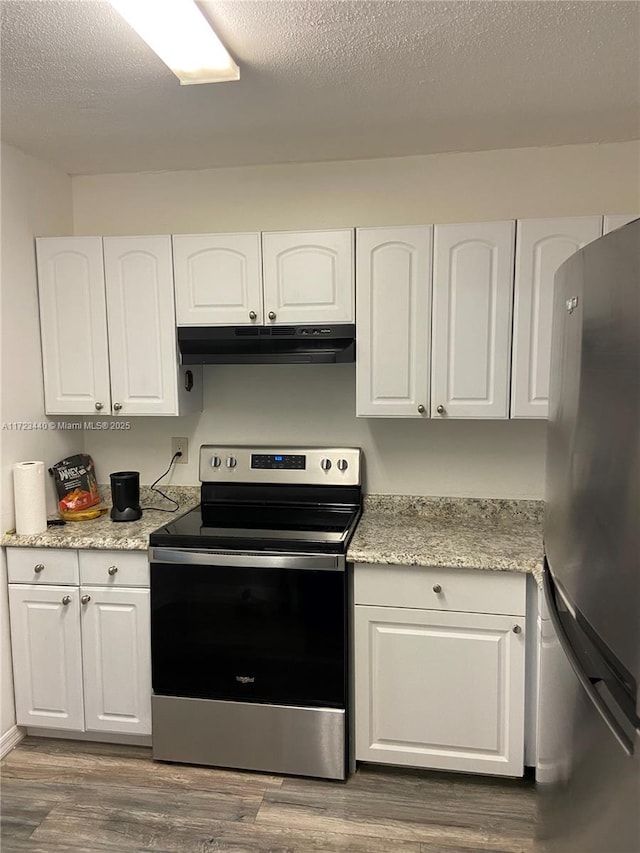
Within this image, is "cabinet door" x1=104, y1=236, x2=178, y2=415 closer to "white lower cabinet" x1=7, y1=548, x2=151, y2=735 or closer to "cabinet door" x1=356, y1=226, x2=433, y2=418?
"white lower cabinet" x1=7, y1=548, x2=151, y2=735

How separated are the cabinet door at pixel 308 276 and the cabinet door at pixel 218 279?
0.18ft

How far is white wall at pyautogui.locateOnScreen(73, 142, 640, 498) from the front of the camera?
2539 mm

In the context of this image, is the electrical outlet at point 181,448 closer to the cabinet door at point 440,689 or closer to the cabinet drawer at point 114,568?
the cabinet drawer at point 114,568

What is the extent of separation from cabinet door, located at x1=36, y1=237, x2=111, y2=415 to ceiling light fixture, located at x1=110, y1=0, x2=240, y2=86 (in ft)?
3.37

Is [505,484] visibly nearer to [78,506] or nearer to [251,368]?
[251,368]

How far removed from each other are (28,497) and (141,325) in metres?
0.84

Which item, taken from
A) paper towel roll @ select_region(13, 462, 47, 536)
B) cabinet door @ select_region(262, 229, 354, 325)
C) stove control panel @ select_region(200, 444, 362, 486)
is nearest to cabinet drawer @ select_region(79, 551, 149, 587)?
paper towel roll @ select_region(13, 462, 47, 536)

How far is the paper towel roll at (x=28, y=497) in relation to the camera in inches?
95.9

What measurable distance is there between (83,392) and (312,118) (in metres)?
1.47

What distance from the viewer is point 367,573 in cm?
221

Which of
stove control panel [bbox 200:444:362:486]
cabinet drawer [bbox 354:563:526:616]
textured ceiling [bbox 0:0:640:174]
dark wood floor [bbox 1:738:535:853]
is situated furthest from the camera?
stove control panel [bbox 200:444:362:486]

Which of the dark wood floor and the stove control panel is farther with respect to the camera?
the stove control panel

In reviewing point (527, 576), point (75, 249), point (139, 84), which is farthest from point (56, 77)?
point (527, 576)

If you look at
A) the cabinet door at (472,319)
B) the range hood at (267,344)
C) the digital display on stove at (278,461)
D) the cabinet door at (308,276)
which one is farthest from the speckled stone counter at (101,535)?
the cabinet door at (472,319)
